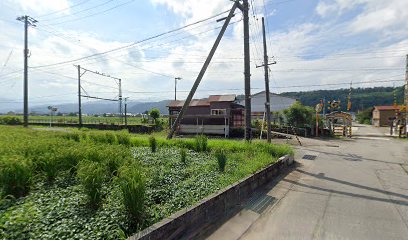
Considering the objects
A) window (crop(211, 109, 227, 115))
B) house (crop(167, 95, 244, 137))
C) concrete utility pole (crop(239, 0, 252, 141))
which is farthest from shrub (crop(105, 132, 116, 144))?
window (crop(211, 109, 227, 115))

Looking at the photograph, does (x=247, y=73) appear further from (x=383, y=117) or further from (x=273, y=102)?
(x=383, y=117)

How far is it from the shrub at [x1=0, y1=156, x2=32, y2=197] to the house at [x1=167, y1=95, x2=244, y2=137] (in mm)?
18679

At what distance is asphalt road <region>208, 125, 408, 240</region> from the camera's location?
14.2ft

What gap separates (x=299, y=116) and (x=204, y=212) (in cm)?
2311

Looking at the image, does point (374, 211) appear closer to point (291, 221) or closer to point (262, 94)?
point (291, 221)

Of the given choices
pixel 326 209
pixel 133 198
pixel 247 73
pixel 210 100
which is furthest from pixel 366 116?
pixel 133 198

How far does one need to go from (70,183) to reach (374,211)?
21.3 feet

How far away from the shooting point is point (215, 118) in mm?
24234

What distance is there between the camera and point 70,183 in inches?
197

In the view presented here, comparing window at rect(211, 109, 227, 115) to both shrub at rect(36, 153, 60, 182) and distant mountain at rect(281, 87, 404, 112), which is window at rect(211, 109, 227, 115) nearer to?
shrub at rect(36, 153, 60, 182)

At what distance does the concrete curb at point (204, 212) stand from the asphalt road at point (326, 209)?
24cm

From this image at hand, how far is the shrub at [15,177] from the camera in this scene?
159 inches

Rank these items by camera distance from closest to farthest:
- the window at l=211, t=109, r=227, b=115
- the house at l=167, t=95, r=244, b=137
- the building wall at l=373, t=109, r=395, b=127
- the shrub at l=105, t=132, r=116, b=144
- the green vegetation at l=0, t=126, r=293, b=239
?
the green vegetation at l=0, t=126, r=293, b=239 → the shrub at l=105, t=132, r=116, b=144 → the house at l=167, t=95, r=244, b=137 → the window at l=211, t=109, r=227, b=115 → the building wall at l=373, t=109, r=395, b=127

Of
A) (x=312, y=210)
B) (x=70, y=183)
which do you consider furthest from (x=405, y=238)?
(x=70, y=183)
